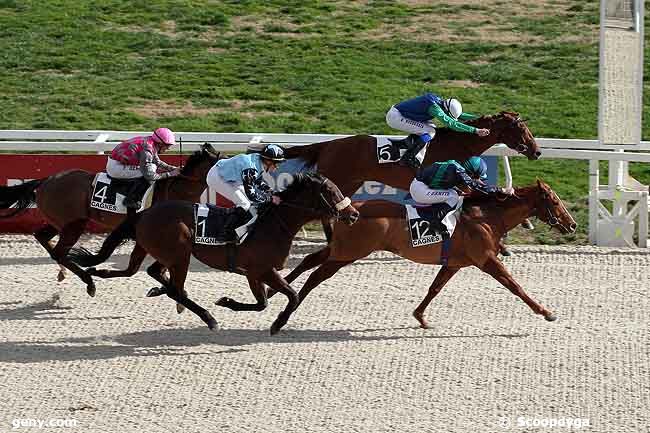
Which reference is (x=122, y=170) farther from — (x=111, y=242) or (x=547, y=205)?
(x=547, y=205)

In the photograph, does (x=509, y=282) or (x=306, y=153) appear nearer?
(x=509, y=282)

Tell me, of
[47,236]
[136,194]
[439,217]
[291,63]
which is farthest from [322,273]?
[291,63]

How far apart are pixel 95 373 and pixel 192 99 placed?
9561 mm

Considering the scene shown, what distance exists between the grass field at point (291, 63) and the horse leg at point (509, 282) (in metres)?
5.40

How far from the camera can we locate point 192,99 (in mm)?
18969

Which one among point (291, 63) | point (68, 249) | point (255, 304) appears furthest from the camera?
point (291, 63)

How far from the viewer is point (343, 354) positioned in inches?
402

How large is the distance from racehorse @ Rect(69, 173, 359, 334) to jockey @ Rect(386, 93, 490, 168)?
7.36ft

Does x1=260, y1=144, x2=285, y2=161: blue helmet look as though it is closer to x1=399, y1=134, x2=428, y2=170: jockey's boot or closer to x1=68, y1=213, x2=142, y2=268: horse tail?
x1=68, y1=213, x2=142, y2=268: horse tail

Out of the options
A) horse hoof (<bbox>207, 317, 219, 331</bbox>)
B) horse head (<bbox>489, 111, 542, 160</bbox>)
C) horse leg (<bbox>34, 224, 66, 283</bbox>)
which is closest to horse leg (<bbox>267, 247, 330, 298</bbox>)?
horse hoof (<bbox>207, 317, 219, 331</bbox>)

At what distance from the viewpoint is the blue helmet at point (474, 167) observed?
40.0 feet

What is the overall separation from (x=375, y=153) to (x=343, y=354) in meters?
2.76

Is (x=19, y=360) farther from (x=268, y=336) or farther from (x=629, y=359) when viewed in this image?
(x=629, y=359)

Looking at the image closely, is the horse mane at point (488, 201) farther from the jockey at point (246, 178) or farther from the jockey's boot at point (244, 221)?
the jockey's boot at point (244, 221)
